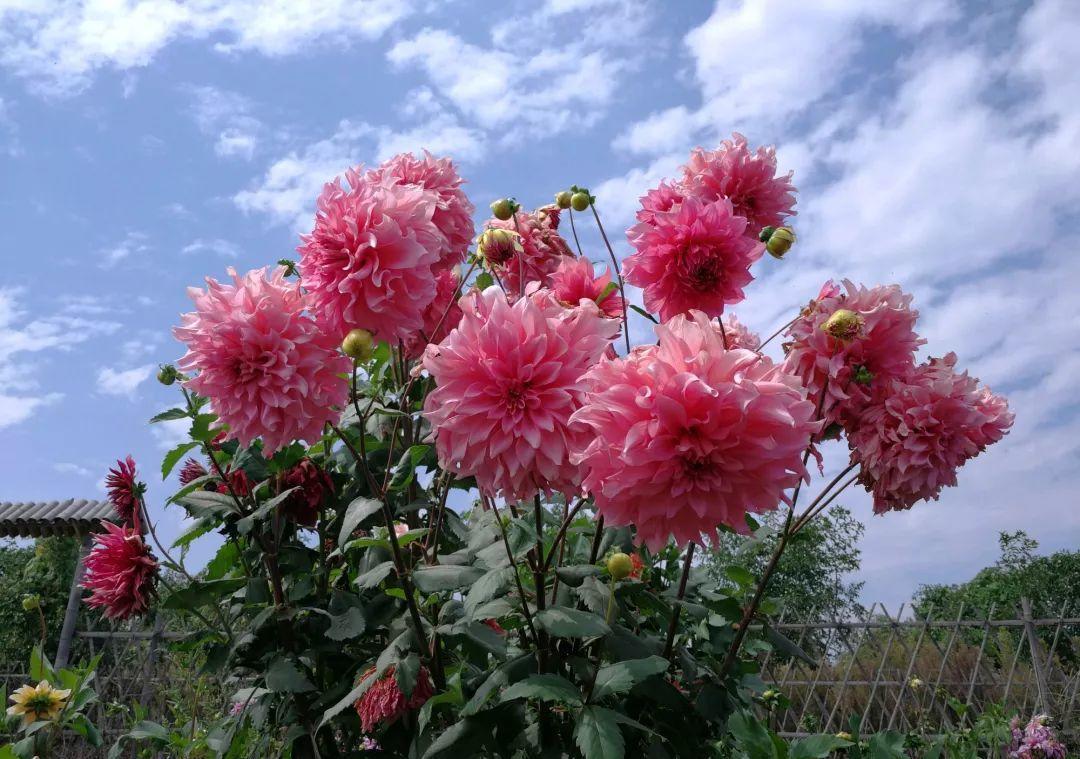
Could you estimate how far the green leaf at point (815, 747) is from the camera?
1.42 m

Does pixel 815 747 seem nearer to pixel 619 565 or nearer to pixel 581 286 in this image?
pixel 619 565

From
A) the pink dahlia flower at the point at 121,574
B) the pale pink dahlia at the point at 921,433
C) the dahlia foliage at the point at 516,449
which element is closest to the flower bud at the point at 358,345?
the dahlia foliage at the point at 516,449

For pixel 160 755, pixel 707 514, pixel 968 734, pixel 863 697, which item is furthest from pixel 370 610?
pixel 863 697

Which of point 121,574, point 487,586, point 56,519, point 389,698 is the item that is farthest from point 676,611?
point 56,519

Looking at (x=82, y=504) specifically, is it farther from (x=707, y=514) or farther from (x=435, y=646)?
(x=707, y=514)

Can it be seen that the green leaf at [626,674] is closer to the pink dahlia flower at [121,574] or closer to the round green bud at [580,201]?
the round green bud at [580,201]

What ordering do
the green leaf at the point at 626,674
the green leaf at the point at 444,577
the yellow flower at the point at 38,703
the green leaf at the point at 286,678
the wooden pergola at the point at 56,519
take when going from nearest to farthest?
1. the green leaf at the point at 626,674
2. the green leaf at the point at 444,577
3. the green leaf at the point at 286,678
4. the yellow flower at the point at 38,703
5. the wooden pergola at the point at 56,519

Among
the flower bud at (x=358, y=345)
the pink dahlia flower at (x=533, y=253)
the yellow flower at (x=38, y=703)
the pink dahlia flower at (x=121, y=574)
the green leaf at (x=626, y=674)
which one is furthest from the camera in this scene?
the yellow flower at (x=38, y=703)

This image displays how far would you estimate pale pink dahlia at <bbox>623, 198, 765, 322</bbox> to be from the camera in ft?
4.70

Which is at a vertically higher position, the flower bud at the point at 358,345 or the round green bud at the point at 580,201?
the round green bud at the point at 580,201

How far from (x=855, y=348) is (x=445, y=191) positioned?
86 centimetres

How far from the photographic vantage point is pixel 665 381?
968mm

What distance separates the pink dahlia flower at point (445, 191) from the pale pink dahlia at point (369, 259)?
0.98ft

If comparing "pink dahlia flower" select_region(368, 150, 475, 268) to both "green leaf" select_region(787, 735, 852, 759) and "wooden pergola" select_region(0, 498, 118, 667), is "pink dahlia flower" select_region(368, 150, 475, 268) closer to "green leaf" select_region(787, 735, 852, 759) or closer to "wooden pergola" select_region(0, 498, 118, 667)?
"green leaf" select_region(787, 735, 852, 759)
